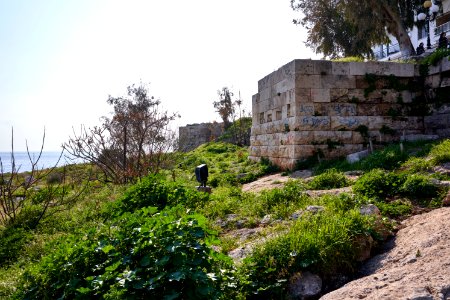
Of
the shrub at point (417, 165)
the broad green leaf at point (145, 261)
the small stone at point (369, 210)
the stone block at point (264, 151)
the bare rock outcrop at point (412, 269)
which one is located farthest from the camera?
the stone block at point (264, 151)

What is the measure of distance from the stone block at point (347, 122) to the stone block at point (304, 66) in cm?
126

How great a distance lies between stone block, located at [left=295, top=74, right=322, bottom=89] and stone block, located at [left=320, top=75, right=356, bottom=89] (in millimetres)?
109

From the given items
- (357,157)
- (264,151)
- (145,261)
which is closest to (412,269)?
(145,261)

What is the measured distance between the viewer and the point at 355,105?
29.5 feet

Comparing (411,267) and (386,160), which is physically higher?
(386,160)

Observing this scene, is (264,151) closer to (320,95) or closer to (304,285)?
(320,95)

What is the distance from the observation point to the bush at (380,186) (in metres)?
4.90

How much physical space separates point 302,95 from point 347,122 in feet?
4.18

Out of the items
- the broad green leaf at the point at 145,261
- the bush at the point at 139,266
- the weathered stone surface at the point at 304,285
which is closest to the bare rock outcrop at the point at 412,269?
the weathered stone surface at the point at 304,285

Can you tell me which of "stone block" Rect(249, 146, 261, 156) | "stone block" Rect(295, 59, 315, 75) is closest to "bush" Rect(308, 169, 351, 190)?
"stone block" Rect(295, 59, 315, 75)

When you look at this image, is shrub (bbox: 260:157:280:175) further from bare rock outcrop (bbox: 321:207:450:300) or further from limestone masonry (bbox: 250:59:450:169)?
bare rock outcrop (bbox: 321:207:450:300)

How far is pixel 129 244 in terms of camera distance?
3057mm

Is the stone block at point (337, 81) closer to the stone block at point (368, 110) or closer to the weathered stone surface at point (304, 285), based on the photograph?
the stone block at point (368, 110)

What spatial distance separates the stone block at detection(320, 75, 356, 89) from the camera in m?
8.88
